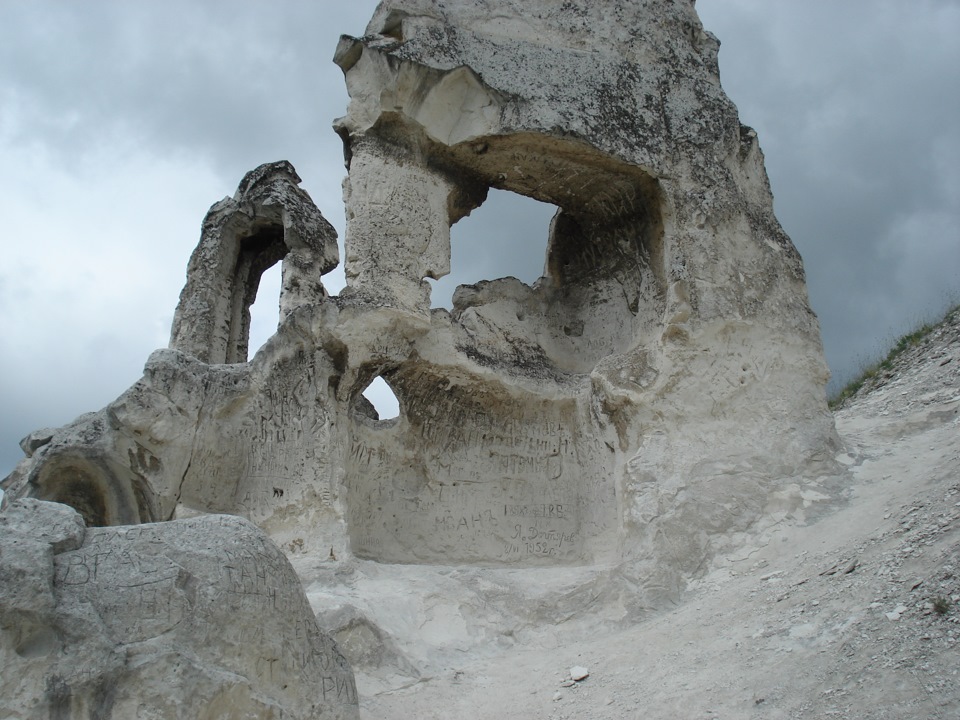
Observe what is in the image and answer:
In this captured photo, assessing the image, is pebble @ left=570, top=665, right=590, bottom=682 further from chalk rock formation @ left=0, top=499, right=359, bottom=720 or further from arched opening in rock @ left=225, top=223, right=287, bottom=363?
arched opening in rock @ left=225, top=223, right=287, bottom=363

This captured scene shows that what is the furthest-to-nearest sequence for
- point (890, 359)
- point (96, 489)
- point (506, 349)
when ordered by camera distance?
point (890, 359) → point (506, 349) → point (96, 489)

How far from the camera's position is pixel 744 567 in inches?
257

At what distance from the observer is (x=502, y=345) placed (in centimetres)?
860

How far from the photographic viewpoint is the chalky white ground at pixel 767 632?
14.9 feet

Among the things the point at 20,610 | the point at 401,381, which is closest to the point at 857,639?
the point at 20,610

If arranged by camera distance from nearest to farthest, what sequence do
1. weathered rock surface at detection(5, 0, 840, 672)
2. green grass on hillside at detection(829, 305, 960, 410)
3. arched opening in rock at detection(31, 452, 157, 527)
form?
arched opening in rock at detection(31, 452, 157, 527)
weathered rock surface at detection(5, 0, 840, 672)
green grass on hillside at detection(829, 305, 960, 410)

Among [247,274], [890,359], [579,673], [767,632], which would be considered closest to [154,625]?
[579,673]

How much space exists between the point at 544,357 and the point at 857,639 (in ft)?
14.4

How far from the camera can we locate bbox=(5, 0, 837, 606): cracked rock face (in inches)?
277

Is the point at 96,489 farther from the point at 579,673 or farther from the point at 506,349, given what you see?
the point at 579,673

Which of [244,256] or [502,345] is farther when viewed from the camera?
[244,256]

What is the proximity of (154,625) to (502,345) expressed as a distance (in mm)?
4975

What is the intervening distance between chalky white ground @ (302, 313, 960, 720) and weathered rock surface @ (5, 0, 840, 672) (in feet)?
1.17

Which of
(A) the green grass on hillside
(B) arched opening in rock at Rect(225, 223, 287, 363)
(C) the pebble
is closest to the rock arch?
(B) arched opening in rock at Rect(225, 223, 287, 363)
